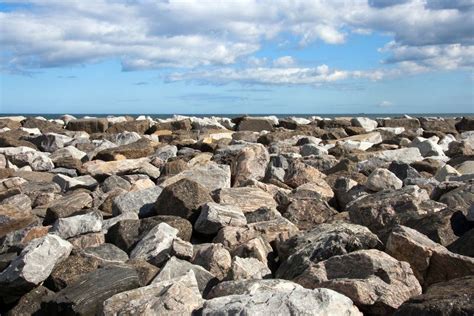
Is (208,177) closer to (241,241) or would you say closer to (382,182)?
(382,182)

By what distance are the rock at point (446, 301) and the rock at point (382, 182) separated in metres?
3.98

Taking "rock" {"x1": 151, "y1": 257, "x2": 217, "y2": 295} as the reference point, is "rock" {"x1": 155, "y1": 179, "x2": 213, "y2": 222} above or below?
above

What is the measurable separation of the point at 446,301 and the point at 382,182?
4.44 m

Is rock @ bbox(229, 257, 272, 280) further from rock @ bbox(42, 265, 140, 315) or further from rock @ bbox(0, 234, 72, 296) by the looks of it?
rock @ bbox(0, 234, 72, 296)

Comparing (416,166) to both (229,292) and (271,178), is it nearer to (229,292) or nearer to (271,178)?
(271,178)

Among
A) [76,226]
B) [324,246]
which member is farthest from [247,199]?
[324,246]

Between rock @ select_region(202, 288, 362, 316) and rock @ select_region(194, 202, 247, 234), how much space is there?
2073 millimetres

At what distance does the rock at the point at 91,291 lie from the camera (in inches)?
176

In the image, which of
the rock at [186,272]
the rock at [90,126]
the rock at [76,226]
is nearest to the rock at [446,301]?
the rock at [186,272]

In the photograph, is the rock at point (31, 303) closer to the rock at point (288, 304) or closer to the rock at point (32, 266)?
the rock at point (32, 266)

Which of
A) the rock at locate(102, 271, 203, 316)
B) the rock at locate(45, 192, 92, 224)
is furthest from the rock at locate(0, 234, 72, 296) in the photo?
the rock at locate(45, 192, 92, 224)

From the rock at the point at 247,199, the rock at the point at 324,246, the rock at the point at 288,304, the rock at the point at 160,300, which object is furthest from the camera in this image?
the rock at the point at 247,199

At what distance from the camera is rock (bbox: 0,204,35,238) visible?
21.9ft

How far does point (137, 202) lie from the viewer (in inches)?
272
